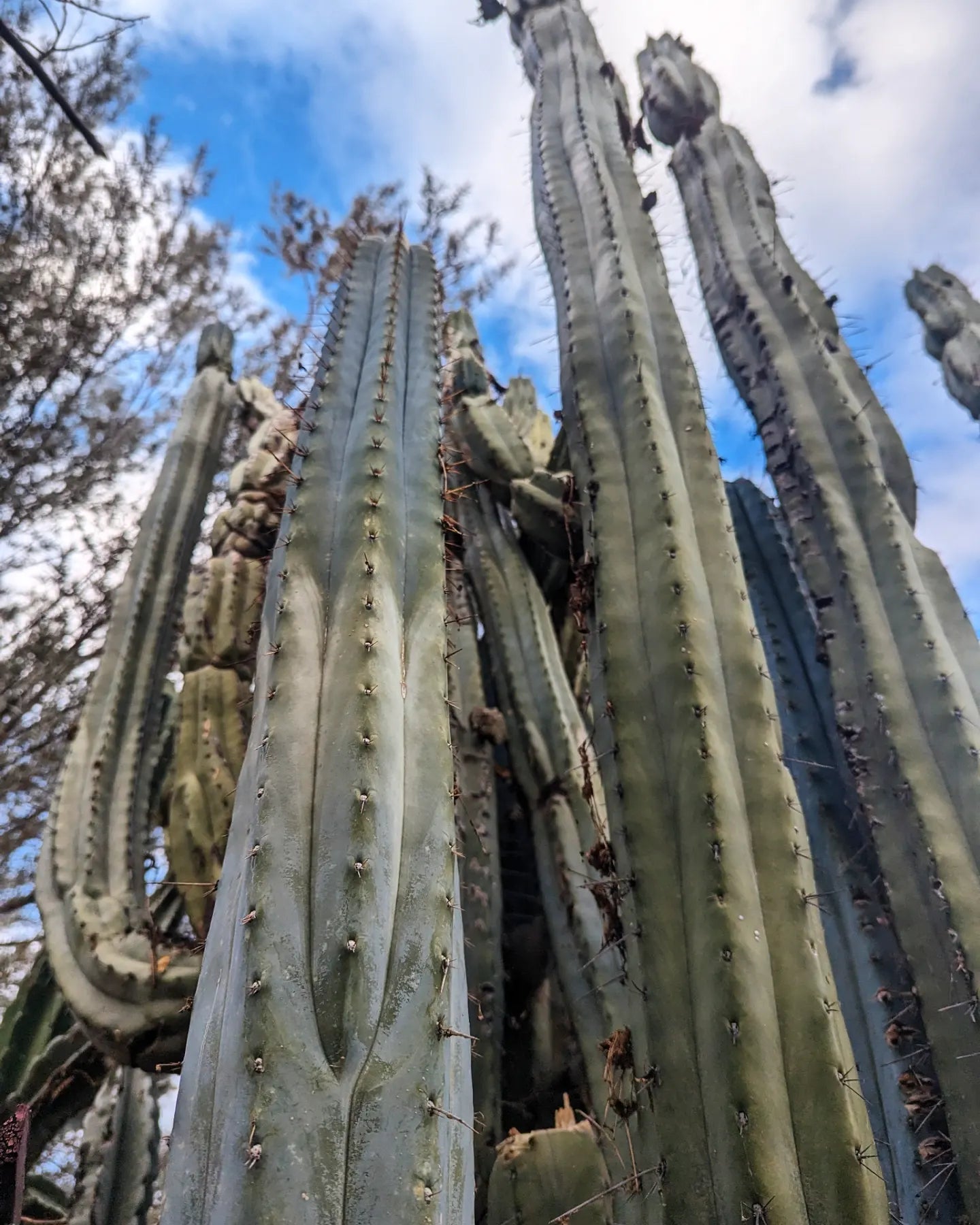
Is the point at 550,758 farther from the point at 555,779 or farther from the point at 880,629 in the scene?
the point at 880,629

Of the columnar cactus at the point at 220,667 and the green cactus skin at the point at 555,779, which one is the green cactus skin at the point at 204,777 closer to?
the columnar cactus at the point at 220,667

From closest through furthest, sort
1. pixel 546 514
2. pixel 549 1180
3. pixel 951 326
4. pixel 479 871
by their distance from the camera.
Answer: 1. pixel 549 1180
2. pixel 479 871
3. pixel 546 514
4. pixel 951 326

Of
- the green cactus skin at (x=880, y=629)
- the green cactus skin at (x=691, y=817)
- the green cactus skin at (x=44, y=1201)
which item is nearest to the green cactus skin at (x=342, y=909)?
the green cactus skin at (x=691, y=817)

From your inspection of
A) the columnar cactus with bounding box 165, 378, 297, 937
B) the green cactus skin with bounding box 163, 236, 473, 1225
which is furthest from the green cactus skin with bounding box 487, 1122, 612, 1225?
the columnar cactus with bounding box 165, 378, 297, 937

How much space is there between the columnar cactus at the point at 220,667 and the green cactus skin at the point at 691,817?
1.04 metres

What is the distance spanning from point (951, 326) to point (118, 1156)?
504 cm

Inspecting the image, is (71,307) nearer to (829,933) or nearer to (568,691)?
(568,691)

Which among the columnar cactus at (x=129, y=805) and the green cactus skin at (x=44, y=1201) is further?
the green cactus skin at (x=44, y=1201)

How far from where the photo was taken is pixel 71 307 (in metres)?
5.17

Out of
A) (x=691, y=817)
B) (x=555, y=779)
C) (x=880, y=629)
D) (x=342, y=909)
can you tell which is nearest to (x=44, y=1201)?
(x=555, y=779)

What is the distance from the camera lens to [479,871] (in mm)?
2686

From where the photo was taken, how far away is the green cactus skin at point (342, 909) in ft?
3.64

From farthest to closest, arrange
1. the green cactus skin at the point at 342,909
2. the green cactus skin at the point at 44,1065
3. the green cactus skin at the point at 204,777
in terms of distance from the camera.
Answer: the green cactus skin at the point at 44,1065, the green cactus skin at the point at 204,777, the green cactus skin at the point at 342,909

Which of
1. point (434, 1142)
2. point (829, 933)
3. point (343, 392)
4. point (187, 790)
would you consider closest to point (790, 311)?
point (343, 392)
